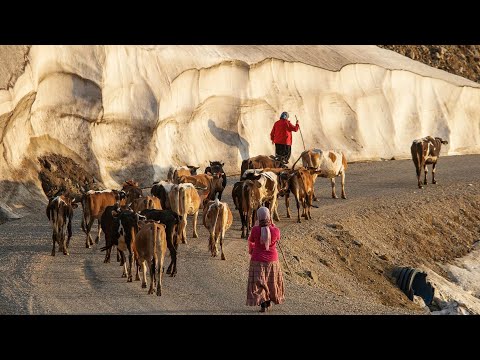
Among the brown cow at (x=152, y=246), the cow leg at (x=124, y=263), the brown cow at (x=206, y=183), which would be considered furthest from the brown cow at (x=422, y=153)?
the brown cow at (x=152, y=246)

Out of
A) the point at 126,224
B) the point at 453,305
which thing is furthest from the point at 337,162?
the point at 126,224

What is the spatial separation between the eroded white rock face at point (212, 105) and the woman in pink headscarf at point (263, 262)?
13.6 meters

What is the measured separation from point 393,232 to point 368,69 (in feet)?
45.6

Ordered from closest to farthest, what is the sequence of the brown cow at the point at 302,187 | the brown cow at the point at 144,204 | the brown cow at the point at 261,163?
1. the brown cow at the point at 144,204
2. the brown cow at the point at 302,187
3. the brown cow at the point at 261,163

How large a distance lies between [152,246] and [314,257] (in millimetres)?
6852

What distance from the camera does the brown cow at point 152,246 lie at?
1948cm

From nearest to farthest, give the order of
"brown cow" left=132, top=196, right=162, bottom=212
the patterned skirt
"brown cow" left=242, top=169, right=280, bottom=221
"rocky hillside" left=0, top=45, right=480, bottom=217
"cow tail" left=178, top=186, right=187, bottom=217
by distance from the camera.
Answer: the patterned skirt → "brown cow" left=132, top=196, right=162, bottom=212 → "cow tail" left=178, top=186, right=187, bottom=217 → "brown cow" left=242, top=169, right=280, bottom=221 → "rocky hillside" left=0, top=45, right=480, bottom=217

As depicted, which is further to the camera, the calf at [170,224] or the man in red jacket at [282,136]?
the man in red jacket at [282,136]

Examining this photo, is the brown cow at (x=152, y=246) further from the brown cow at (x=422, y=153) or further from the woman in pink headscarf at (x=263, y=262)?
the brown cow at (x=422, y=153)

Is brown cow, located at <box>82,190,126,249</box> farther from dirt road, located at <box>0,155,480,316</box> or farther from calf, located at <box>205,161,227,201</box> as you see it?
calf, located at <box>205,161,227,201</box>

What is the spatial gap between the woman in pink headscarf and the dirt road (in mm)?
350

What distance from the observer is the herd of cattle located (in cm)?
2041

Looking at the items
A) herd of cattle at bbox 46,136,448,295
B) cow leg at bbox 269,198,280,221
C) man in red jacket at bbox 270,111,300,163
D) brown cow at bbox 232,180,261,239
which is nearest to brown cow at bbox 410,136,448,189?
herd of cattle at bbox 46,136,448,295

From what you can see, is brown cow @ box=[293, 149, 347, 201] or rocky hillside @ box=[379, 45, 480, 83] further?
rocky hillside @ box=[379, 45, 480, 83]
